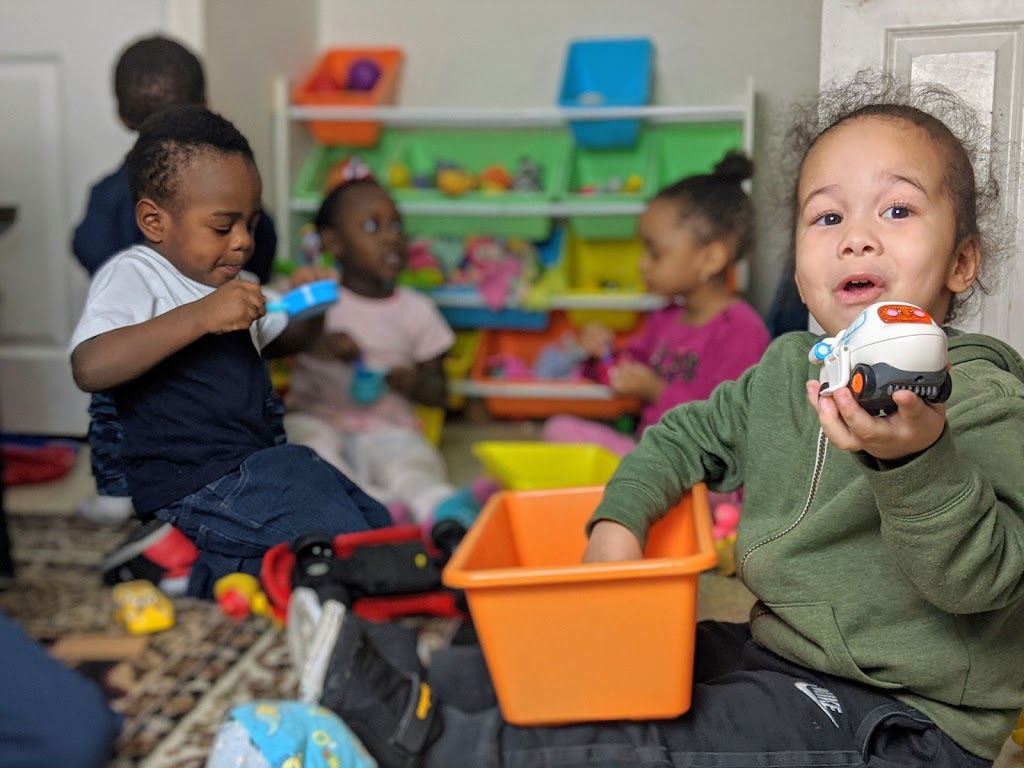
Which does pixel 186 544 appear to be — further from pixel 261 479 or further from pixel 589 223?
pixel 589 223

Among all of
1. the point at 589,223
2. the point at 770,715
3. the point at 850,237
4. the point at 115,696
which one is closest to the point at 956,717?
the point at 770,715

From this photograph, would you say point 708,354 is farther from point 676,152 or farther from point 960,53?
point 676,152

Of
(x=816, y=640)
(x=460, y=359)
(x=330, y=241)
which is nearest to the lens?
(x=816, y=640)

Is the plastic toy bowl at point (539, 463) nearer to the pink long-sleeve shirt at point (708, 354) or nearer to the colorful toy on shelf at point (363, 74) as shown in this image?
the pink long-sleeve shirt at point (708, 354)

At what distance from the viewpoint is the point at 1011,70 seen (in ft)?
2.26

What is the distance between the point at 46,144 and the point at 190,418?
0.95 ft

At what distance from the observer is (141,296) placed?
1.54ft

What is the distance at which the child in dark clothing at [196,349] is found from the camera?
459 mm

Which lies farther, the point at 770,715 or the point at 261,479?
the point at 770,715

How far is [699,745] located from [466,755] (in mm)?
258

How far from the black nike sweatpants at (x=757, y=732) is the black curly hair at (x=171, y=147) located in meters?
0.58

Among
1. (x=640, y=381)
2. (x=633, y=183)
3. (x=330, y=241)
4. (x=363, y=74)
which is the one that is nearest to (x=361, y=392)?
(x=330, y=241)

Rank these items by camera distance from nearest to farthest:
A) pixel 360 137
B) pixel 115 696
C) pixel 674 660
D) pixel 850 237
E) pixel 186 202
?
pixel 186 202 < pixel 850 237 < pixel 674 660 < pixel 115 696 < pixel 360 137

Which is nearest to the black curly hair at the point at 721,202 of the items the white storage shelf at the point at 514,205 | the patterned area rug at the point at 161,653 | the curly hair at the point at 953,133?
the white storage shelf at the point at 514,205
